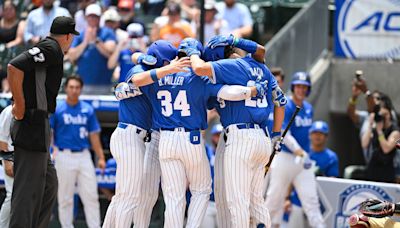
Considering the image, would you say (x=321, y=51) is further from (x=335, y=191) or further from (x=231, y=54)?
(x=231, y=54)

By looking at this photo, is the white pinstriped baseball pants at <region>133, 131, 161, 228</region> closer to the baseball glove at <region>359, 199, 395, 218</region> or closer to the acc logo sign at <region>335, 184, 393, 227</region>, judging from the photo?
the baseball glove at <region>359, 199, 395, 218</region>

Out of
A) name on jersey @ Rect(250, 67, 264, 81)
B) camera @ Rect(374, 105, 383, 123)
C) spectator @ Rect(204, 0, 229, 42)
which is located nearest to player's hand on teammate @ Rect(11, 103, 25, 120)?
name on jersey @ Rect(250, 67, 264, 81)

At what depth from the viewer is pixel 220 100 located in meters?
9.13

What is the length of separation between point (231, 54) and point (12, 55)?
220 inches

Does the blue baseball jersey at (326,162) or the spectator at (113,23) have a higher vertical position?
the spectator at (113,23)

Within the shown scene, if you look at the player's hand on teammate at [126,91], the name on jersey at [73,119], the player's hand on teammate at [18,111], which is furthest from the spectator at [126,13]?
the player's hand on teammate at [18,111]

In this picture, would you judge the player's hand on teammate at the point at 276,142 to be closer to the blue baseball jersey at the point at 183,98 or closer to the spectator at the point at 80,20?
the blue baseball jersey at the point at 183,98

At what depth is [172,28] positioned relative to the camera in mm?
14141

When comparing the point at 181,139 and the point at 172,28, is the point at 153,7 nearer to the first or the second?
the point at 172,28

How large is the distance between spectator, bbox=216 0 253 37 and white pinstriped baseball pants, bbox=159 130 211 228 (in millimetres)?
6021

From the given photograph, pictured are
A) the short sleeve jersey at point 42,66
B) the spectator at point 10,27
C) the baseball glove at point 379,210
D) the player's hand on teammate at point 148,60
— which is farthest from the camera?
the spectator at point 10,27

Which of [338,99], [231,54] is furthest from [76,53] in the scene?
[231,54]

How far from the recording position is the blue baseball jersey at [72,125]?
12164mm

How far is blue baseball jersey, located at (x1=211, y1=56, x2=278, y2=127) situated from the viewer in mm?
8945
